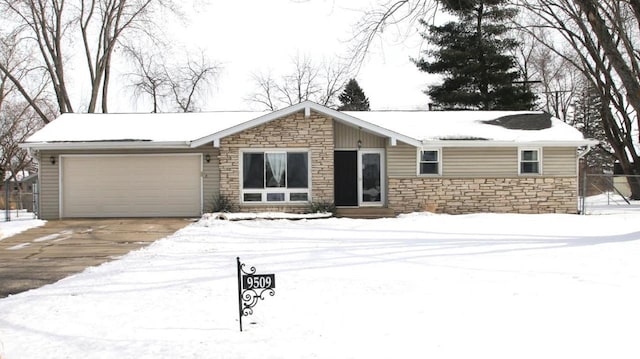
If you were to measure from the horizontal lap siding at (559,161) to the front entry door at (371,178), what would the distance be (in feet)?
19.1

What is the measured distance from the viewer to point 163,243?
11.3 meters

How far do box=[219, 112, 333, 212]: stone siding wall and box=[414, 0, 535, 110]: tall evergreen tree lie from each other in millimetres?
19647

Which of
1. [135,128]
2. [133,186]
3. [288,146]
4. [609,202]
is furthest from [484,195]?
[135,128]

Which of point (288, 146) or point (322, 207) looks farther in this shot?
point (288, 146)

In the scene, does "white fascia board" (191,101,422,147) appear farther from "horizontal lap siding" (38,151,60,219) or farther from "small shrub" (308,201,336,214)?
"horizontal lap siding" (38,151,60,219)

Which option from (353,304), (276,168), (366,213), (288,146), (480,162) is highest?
(288,146)

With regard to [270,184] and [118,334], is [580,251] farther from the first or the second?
[270,184]

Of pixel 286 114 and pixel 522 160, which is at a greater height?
pixel 286 114

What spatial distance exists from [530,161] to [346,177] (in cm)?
656

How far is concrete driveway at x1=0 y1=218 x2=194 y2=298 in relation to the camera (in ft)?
26.9

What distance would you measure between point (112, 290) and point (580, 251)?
8042mm

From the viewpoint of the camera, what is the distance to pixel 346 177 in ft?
58.3

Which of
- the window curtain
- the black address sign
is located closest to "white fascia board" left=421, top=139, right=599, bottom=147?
the window curtain

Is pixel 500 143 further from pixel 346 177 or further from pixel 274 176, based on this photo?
pixel 274 176
